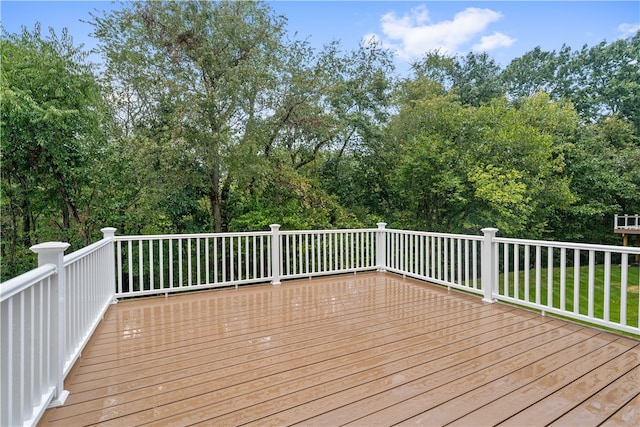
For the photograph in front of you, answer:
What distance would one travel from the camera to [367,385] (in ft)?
7.39

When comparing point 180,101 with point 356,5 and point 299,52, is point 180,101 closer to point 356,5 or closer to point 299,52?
point 299,52

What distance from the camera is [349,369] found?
2.48 meters

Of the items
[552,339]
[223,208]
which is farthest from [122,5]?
[552,339]

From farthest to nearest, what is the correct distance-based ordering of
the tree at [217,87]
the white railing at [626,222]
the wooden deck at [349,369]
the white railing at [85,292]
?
the white railing at [626,222] < the tree at [217,87] < the white railing at [85,292] < the wooden deck at [349,369]

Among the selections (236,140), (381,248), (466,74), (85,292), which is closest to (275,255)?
(381,248)

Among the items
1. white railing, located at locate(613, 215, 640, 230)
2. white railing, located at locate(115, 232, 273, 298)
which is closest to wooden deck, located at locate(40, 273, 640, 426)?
white railing, located at locate(115, 232, 273, 298)

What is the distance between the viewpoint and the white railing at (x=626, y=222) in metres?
12.6

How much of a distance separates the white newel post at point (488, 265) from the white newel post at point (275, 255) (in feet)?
8.98

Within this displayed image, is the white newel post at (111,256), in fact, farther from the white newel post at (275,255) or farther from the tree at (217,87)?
the tree at (217,87)

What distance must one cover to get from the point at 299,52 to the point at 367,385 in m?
7.69

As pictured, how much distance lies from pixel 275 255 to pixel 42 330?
135 inches

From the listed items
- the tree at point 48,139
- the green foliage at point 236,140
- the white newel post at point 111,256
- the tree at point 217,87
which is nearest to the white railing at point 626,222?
the green foliage at point 236,140

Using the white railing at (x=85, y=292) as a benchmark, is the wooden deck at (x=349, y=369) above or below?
below

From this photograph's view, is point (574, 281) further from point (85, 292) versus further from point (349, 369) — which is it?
point (85, 292)
